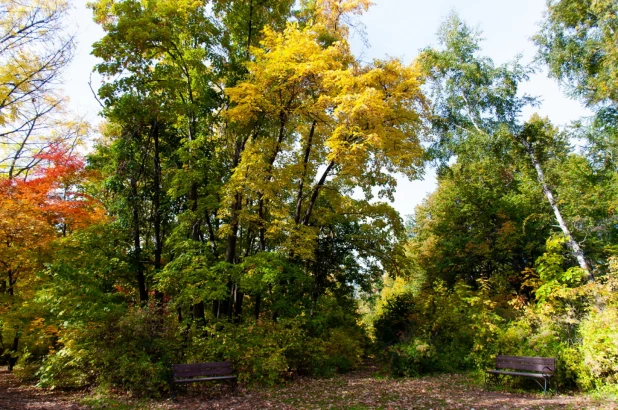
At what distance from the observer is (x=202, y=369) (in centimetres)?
782

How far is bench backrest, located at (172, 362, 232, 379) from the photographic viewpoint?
7.60 metres

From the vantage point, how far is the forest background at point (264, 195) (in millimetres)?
8562

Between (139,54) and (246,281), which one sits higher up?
(139,54)

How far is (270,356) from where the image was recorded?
29.4ft

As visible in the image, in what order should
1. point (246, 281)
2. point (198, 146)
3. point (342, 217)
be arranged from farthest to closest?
point (342, 217)
point (198, 146)
point (246, 281)

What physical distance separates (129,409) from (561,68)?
17.9 m

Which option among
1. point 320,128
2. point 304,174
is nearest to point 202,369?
point 304,174

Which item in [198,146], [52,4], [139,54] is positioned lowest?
[198,146]

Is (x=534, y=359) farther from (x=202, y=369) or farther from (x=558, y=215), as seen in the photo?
(x=202, y=369)

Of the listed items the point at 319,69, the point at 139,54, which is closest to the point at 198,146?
the point at 139,54

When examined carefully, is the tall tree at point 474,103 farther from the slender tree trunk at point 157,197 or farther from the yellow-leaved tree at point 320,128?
the slender tree trunk at point 157,197

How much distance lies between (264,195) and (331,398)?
5920 millimetres

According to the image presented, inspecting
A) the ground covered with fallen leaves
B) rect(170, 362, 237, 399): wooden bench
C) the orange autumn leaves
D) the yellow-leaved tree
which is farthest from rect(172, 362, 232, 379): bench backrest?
the orange autumn leaves

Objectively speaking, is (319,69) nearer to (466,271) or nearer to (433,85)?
(433,85)
